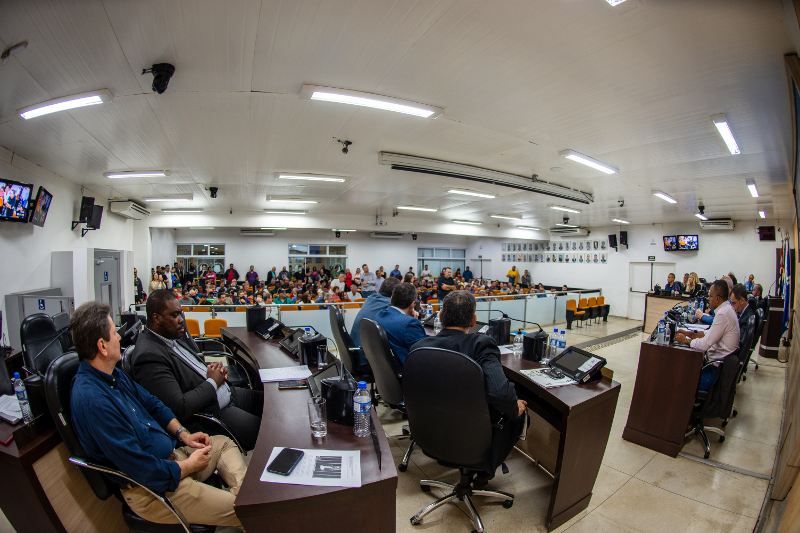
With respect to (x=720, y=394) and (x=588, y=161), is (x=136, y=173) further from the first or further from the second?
(x=720, y=394)

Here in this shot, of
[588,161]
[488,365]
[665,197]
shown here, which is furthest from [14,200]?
[665,197]

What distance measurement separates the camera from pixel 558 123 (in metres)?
3.47

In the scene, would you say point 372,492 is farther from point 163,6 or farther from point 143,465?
point 163,6

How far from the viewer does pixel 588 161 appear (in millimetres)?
4578

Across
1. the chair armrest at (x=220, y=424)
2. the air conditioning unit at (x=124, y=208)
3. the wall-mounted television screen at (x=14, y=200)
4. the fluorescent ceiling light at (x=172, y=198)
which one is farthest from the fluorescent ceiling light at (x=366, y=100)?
Answer: the air conditioning unit at (x=124, y=208)

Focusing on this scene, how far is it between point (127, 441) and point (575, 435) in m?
2.26

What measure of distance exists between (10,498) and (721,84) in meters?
5.14

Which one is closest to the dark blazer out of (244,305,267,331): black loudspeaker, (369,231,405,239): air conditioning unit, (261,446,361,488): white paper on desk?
(261,446,361,488): white paper on desk

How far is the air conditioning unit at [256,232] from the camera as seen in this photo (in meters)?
11.9

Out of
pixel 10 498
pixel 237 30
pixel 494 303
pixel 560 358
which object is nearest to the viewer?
pixel 10 498

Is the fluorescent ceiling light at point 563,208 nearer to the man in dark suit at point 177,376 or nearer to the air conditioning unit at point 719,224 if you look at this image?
the air conditioning unit at point 719,224

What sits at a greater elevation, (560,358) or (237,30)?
(237,30)

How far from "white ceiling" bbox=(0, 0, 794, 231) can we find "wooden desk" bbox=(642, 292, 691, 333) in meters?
3.63

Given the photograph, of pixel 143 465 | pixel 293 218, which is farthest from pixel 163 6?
pixel 293 218
